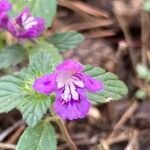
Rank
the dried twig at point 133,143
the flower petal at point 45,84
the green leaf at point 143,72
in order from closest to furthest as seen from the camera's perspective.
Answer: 1. the flower petal at point 45,84
2. the dried twig at point 133,143
3. the green leaf at point 143,72

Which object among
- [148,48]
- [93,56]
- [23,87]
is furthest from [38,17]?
[148,48]

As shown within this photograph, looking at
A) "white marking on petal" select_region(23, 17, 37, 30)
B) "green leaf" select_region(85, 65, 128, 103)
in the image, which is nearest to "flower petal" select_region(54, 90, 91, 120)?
"green leaf" select_region(85, 65, 128, 103)

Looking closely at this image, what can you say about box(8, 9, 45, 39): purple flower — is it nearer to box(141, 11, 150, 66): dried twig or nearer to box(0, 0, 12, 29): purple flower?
box(0, 0, 12, 29): purple flower

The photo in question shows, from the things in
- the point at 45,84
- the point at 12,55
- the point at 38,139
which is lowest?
the point at 38,139

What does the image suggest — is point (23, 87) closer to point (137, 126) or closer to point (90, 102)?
point (90, 102)

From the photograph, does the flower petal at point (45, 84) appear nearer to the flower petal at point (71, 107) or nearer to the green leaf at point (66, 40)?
the flower petal at point (71, 107)

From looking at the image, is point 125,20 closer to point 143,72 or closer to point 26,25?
point 143,72

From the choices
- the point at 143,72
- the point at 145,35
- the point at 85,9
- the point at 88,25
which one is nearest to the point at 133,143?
the point at 143,72

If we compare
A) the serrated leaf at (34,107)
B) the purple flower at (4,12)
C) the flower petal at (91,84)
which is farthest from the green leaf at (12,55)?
the flower petal at (91,84)
